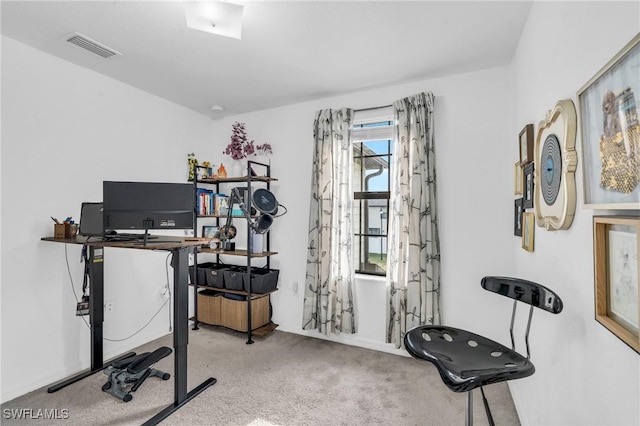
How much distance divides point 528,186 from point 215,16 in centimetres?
214

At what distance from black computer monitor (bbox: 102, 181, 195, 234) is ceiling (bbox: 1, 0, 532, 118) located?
3.47 ft

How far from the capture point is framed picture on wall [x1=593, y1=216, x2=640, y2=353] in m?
0.78

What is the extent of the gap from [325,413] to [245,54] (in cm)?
268

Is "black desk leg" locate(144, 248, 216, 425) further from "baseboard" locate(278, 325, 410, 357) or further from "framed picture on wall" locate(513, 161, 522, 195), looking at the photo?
"framed picture on wall" locate(513, 161, 522, 195)

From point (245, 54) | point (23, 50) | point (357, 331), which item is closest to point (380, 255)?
point (357, 331)

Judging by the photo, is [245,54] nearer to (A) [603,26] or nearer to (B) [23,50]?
(B) [23,50]

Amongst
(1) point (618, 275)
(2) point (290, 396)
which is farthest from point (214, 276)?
(1) point (618, 275)

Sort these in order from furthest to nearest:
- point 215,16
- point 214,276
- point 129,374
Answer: point 214,276 → point 129,374 → point 215,16

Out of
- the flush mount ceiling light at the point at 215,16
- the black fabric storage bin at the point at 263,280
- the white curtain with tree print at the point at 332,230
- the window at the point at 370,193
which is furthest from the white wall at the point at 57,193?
the window at the point at 370,193

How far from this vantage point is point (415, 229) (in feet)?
9.11

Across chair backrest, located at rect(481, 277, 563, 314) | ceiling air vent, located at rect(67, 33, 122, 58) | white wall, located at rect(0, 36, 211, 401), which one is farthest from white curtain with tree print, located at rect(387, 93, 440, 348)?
white wall, located at rect(0, 36, 211, 401)

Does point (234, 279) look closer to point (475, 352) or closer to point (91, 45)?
point (91, 45)

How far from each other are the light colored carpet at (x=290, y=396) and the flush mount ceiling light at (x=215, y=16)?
247cm

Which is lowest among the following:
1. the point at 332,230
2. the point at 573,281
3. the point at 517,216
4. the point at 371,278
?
the point at 371,278
